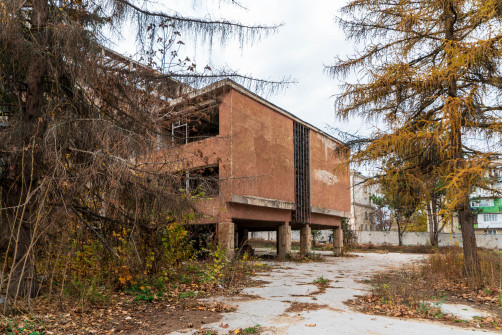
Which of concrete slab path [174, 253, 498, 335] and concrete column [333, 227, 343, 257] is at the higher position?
concrete column [333, 227, 343, 257]

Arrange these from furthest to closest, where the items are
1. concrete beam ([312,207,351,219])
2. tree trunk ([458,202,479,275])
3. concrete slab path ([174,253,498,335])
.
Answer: concrete beam ([312,207,351,219]) < tree trunk ([458,202,479,275]) < concrete slab path ([174,253,498,335])

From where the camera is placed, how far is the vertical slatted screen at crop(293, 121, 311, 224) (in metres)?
18.2

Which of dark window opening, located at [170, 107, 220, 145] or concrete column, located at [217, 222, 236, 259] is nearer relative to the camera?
dark window opening, located at [170, 107, 220, 145]

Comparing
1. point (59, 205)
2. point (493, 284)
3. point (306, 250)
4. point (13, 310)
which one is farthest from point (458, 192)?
point (306, 250)

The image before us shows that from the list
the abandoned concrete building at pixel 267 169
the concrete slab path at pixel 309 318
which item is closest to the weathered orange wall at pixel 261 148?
the abandoned concrete building at pixel 267 169

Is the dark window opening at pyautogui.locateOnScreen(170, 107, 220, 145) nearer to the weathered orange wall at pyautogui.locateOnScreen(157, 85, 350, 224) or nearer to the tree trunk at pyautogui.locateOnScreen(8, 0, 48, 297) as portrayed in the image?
the weathered orange wall at pyautogui.locateOnScreen(157, 85, 350, 224)

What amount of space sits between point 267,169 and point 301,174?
10.2 ft

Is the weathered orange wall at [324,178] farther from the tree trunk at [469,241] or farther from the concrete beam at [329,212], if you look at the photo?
the tree trunk at [469,241]

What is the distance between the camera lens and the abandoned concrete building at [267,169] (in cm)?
1406

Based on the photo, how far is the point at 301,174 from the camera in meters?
18.6

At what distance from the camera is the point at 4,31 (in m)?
4.87

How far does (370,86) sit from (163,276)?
7.25 m

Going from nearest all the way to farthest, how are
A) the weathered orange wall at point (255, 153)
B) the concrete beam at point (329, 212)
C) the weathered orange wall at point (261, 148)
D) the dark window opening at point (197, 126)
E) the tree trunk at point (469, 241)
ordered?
the dark window opening at point (197, 126) → the tree trunk at point (469, 241) → the weathered orange wall at point (255, 153) → the weathered orange wall at point (261, 148) → the concrete beam at point (329, 212)

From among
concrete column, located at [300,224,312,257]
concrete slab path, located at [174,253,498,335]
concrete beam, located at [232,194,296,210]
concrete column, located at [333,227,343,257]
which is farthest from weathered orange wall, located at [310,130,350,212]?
concrete slab path, located at [174,253,498,335]
